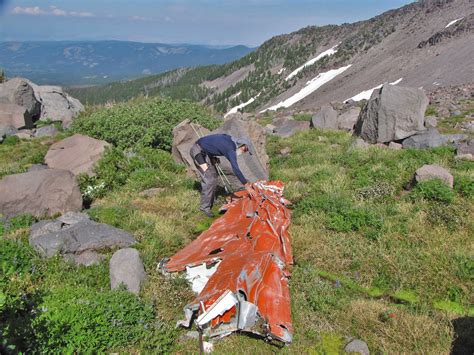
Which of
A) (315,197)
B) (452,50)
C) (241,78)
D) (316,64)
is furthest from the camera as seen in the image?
(241,78)

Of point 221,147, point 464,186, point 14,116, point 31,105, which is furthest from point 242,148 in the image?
point 31,105

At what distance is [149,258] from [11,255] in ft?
7.16

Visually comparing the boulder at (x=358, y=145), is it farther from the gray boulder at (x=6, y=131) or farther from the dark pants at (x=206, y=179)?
the gray boulder at (x=6, y=131)

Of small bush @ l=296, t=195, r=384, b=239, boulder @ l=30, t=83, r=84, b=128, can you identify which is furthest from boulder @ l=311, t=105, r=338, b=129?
boulder @ l=30, t=83, r=84, b=128

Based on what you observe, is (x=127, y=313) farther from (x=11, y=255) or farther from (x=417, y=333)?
(x=417, y=333)

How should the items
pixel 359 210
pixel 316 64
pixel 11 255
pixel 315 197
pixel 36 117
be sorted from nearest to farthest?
1. pixel 11 255
2. pixel 359 210
3. pixel 315 197
4. pixel 36 117
5. pixel 316 64

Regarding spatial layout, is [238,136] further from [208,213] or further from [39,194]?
[39,194]

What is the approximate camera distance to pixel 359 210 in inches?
320

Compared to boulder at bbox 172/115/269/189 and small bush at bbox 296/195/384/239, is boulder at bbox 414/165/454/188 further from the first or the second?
boulder at bbox 172/115/269/189

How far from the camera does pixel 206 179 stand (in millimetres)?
9477

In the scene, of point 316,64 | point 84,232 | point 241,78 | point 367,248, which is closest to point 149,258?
point 84,232

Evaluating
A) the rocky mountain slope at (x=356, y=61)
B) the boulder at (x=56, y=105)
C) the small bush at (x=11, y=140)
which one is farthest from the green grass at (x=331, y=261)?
the rocky mountain slope at (x=356, y=61)

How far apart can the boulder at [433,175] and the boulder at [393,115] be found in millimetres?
5389

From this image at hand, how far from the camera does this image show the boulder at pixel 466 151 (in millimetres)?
10914
